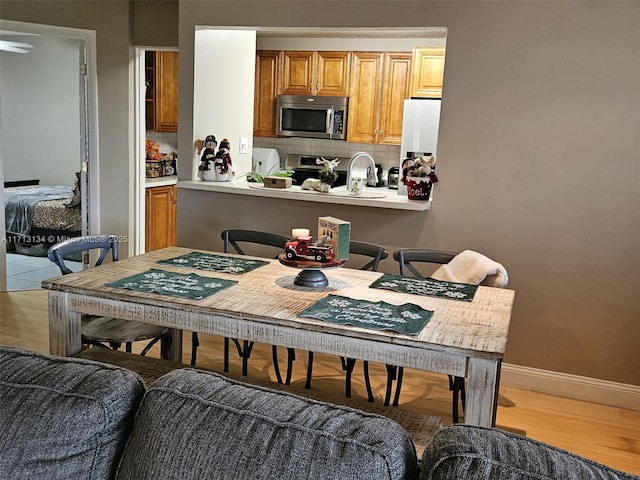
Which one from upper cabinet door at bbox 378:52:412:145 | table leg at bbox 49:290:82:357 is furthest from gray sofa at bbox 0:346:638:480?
upper cabinet door at bbox 378:52:412:145

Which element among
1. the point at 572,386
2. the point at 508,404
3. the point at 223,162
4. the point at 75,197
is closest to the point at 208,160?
the point at 223,162

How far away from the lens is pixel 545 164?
3.46 metres

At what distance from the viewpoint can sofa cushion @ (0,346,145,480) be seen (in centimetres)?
114

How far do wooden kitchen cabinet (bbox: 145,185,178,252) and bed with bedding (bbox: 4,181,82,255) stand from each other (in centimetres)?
98

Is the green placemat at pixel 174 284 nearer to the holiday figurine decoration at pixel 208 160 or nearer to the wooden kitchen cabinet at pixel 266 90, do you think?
the holiday figurine decoration at pixel 208 160

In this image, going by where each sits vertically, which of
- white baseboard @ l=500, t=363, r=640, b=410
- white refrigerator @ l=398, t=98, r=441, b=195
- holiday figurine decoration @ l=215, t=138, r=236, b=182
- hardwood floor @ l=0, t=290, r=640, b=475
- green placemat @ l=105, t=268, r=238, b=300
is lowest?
hardwood floor @ l=0, t=290, r=640, b=475

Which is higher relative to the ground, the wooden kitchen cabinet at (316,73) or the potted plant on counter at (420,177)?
the wooden kitchen cabinet at (316,73)

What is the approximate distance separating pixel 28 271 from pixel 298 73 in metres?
3.28

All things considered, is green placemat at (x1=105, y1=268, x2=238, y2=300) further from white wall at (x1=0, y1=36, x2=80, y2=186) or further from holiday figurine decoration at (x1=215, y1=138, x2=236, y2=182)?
white wall at (x1=0, y1=36, x2=80, y2=186)

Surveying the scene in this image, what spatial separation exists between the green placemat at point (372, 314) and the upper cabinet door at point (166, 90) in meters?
4.59

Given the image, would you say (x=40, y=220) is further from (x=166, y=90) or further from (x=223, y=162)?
(x=223, y=162)

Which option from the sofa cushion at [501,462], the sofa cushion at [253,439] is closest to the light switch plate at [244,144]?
the sofa cushion at [253,439]

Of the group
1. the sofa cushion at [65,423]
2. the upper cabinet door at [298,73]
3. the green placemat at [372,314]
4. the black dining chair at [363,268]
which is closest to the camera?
the sofa cushion at [65,423]

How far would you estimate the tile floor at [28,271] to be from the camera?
5386 millimetres
